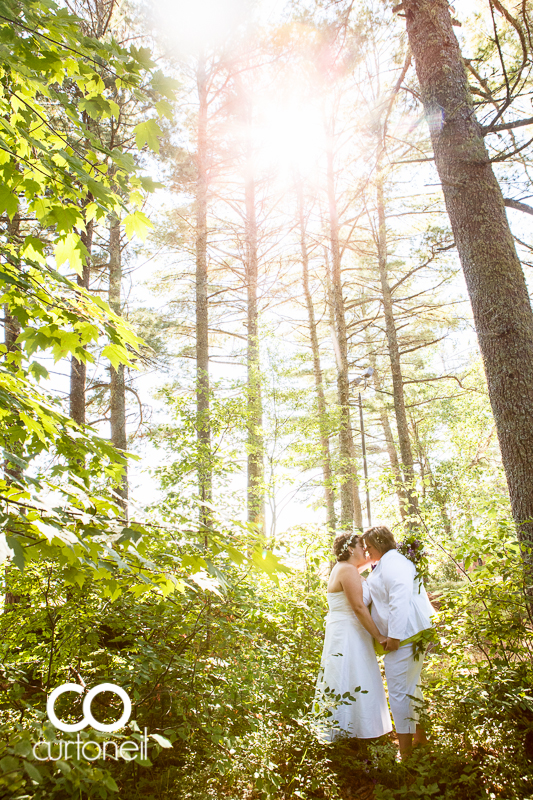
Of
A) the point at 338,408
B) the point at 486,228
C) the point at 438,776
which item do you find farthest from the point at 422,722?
the point at 338,408

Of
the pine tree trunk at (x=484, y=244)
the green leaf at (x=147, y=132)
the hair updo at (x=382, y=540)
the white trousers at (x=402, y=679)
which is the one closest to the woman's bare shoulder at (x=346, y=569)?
the hair updo at (x=382, y=540)

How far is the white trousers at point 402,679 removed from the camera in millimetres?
3127

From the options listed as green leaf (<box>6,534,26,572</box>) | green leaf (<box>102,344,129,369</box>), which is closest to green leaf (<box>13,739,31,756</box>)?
green leaf (<box>6,534,26,572</box>)

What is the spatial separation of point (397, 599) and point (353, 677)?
0.75 m

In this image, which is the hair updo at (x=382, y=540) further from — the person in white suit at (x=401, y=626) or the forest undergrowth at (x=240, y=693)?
the forest undergrowth at (x=240, y=693)

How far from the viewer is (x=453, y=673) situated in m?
2.96

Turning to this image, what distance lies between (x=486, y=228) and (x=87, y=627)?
14.3 feet

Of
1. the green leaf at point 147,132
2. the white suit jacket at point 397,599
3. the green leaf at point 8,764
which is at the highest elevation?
the green leaf at point 147,132

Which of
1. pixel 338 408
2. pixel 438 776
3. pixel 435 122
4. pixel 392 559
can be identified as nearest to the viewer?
pixel 438 776

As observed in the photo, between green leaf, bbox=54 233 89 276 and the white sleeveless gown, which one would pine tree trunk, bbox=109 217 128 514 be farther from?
green leaf, bbox=54 233 89 276

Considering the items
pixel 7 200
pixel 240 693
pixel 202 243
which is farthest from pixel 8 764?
pixel 202 243

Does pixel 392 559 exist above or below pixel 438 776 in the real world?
above

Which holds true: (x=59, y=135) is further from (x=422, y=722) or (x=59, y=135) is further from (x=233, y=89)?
(x=233, y=89)

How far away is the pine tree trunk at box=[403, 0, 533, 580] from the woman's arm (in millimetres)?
1237
